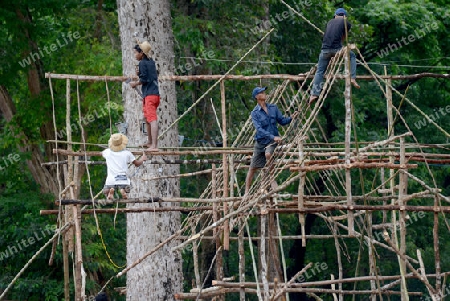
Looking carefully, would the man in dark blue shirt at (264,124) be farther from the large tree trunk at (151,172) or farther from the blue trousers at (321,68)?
the large tree trunk at (151,172)

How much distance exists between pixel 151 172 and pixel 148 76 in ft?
5.17

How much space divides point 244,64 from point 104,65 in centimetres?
234

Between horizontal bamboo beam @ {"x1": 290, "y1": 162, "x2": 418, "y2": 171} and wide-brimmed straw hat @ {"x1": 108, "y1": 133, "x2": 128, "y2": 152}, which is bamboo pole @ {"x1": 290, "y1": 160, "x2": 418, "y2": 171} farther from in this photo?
wide-brimmed straw hat @ {"x1": 108, "y1": 133, "x2": 128, "y2": 152}

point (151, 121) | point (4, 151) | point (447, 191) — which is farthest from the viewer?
point (447, 191)

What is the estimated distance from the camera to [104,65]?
54.4 ft

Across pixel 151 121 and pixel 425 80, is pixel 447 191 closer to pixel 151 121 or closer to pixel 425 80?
pixel 425 80

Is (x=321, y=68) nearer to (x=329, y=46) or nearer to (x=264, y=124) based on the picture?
(x=329, y=46)

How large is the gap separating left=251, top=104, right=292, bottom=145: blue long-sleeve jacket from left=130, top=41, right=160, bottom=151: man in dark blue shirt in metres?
1.12

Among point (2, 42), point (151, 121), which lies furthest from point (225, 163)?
point (2, 42)

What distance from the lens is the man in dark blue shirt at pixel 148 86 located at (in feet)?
36.7

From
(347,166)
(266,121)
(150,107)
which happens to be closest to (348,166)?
(347,166)

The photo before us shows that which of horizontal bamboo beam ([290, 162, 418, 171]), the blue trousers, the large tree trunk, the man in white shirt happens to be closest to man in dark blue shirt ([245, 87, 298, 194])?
the blue trousers

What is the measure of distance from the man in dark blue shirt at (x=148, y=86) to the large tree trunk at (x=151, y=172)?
85 centimetres

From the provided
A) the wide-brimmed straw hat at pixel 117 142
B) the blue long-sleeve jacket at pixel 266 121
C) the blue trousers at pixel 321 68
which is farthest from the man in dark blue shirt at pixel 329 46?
the wide-brimmed straw hat at pixel 117 142
